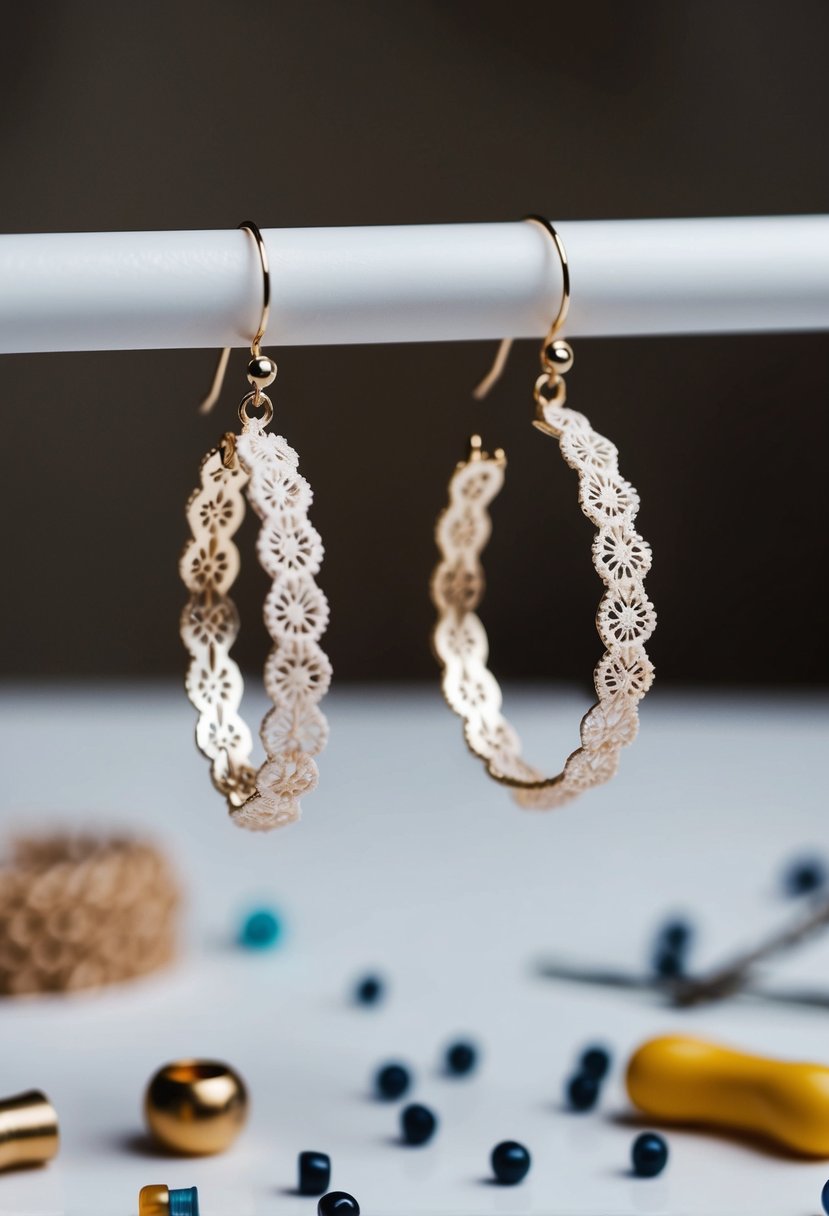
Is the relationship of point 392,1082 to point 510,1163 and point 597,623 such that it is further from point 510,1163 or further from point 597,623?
point 597,623

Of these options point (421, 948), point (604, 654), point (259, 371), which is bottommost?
point (421, 948)

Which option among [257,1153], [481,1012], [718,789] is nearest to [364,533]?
[718,789]

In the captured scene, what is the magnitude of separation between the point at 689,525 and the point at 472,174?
556 millimetres

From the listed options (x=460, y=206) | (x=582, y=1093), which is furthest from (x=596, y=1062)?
(x=460, y=206)

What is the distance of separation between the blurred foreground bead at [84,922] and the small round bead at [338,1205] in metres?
0.34

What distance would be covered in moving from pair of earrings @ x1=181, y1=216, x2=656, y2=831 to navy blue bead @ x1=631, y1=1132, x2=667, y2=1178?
0.49 feet

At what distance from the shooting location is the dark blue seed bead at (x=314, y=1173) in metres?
0.63

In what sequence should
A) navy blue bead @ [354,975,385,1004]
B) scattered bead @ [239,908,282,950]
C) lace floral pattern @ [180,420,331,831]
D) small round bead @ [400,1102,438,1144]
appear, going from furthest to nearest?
scattered bead @ [239,908,282,950]
navy blue bead @ [354,975,385,1004]
small round bead @ [400,1102,438,1144]
lace floral pattern @ [180,420,331,831]

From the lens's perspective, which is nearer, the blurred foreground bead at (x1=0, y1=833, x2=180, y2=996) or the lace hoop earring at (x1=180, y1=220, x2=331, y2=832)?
the lace hoop earring at (x1=180, y1=220, x2=331, y2=832)

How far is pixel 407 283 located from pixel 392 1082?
39 centimetres

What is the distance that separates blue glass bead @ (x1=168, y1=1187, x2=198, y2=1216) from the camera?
588 millimetres

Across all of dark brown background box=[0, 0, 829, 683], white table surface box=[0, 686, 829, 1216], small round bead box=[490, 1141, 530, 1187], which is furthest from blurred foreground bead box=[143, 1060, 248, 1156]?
dark brown background box=[0, 0, 829, 683]

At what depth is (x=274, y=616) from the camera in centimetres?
57

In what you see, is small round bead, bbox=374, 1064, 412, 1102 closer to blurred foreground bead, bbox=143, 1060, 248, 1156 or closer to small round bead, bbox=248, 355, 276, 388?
blurred foreground bead, bbox=143, 1060, 248, 1156
